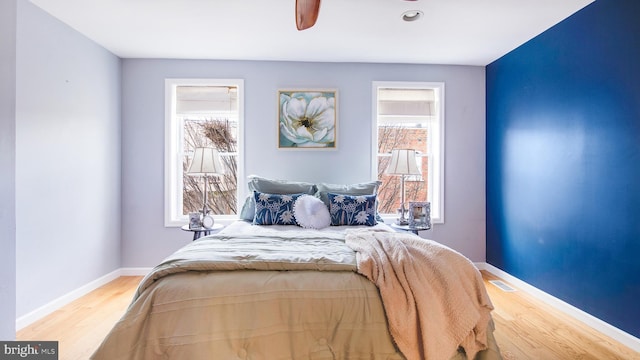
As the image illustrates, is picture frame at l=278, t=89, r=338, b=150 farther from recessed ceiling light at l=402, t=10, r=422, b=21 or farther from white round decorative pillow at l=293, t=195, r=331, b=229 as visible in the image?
recessed ceiling light at l=402, t=10, r=422, b=21

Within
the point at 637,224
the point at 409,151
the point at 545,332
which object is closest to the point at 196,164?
the point at 409,151

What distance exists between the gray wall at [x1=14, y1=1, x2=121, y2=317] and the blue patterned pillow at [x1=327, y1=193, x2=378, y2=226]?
7.74 ft

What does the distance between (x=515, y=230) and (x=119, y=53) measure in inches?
182

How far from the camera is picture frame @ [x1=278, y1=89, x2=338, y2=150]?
3736 mm

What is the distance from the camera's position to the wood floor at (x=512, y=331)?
2.10 m

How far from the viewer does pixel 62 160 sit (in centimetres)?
281

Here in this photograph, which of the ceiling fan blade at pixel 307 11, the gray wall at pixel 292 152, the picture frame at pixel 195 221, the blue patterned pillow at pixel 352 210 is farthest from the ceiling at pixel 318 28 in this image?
the picture frame at pixel 195 221

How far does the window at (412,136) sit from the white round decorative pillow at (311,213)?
1121mm

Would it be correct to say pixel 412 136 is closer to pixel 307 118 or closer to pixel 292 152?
pixel 307 118

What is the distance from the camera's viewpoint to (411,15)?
2684 millimetres

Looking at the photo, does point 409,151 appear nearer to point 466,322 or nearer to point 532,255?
point 532,255

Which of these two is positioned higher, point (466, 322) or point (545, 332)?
point (466, 322)

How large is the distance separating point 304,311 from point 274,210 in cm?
151

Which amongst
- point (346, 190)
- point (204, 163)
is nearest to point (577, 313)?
point (346, 190)
